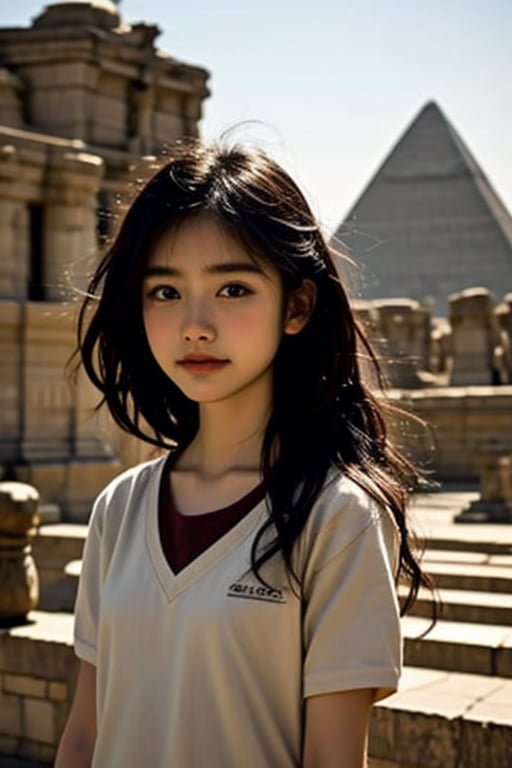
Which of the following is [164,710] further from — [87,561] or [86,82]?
[86,82]

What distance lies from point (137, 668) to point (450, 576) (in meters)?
6.47

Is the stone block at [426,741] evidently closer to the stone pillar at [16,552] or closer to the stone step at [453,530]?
the stone step at [453,530]

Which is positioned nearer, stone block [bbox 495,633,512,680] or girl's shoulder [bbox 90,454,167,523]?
girl's shoulder [bbox 90,454,167,523]

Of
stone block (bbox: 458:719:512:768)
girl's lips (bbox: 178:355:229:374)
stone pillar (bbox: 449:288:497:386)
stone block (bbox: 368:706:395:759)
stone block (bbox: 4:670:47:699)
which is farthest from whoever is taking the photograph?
stone pillar (bbox: 449:288:497:386)

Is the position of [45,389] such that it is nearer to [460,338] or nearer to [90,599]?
[460,338]

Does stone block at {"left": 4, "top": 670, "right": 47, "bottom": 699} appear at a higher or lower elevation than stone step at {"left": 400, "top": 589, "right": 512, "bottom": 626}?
lower

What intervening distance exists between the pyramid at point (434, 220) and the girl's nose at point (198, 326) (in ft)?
262

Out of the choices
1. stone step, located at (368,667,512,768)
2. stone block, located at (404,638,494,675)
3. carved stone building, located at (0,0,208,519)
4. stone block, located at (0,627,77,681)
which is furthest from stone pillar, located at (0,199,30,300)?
stone step, located at (368,667,512,768)

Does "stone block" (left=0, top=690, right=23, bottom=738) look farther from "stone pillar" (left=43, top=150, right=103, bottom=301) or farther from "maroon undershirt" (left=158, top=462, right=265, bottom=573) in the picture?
"stone pillar" (left=43, top=150, right=103, bottom=301)

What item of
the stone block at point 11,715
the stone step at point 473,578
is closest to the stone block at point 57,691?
the stone block at point 11,715

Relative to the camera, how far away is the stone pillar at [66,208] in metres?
15.2

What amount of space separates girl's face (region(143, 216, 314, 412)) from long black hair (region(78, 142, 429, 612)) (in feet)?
0.12

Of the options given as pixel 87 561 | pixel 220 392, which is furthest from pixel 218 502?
pixel 87 561

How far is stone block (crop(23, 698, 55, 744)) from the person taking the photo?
737 centimetres
